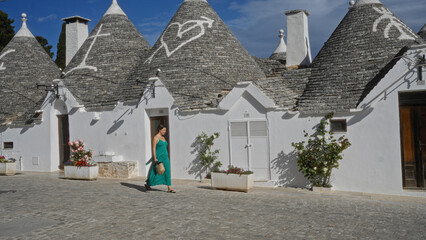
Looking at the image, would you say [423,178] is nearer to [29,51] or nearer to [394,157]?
[394,157]

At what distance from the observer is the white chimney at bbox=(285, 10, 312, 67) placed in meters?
14.8

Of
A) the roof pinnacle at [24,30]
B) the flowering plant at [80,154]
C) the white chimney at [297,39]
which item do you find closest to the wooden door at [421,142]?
the white chimney at [297,39]

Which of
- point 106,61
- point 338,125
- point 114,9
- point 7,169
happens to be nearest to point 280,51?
point 114,9

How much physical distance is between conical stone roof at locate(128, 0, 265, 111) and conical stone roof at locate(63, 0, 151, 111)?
52.7 inches

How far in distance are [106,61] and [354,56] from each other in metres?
10.4

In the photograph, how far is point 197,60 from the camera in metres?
14.6

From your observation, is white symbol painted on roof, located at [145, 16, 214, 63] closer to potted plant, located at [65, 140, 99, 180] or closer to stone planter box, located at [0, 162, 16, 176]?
potted plant, located at [65, 140, 99, 180]

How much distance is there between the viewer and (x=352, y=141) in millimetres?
10102

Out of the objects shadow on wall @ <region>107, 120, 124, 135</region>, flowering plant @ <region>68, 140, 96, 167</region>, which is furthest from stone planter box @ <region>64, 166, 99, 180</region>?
shadow on wall @ <region>107, 120, 124, 135</region>

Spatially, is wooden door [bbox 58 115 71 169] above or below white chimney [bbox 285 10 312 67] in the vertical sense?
below

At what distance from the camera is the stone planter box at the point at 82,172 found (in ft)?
41.8

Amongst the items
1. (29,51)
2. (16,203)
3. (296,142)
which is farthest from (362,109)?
(29,51)

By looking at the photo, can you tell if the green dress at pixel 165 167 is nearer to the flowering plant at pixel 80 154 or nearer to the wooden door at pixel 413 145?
the flowering plant at pixel 80 154

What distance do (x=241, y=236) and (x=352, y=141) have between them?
17.9 ft
